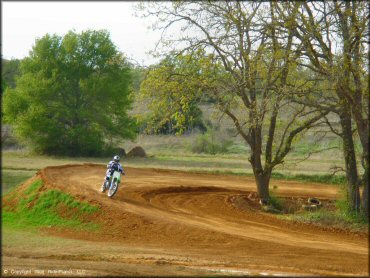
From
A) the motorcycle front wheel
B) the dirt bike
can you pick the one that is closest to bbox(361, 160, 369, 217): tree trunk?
the dirt bike

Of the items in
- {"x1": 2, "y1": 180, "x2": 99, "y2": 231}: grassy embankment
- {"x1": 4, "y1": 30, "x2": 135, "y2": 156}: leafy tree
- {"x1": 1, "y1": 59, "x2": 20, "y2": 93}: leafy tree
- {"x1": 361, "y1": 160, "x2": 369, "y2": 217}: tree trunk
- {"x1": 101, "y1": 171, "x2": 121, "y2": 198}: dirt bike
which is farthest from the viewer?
{"x1": 4, "y1": 30, "x2": 135, "y2": 156}: leafy tree

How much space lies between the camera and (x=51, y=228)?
19016mm

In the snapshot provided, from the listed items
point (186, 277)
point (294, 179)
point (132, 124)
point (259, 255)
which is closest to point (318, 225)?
point (259, 255)

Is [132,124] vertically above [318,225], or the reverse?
[132,124]

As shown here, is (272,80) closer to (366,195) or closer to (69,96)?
(366,195)

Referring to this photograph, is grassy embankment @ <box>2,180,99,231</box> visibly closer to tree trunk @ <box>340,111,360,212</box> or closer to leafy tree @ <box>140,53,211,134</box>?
leafy tree @ <box>140,53,211,134</box>

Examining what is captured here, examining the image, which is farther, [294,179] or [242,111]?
[294,179]

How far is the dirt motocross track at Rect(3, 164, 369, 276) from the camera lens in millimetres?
11859

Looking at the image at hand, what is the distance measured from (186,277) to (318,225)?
1070cm

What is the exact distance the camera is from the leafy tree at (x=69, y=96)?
157 feet

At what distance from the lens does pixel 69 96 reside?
50469mm

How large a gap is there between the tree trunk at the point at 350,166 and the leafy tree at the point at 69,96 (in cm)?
3058

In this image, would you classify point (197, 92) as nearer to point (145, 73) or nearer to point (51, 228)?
point (145, 73)

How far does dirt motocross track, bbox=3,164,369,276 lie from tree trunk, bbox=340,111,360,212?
1.99 m
